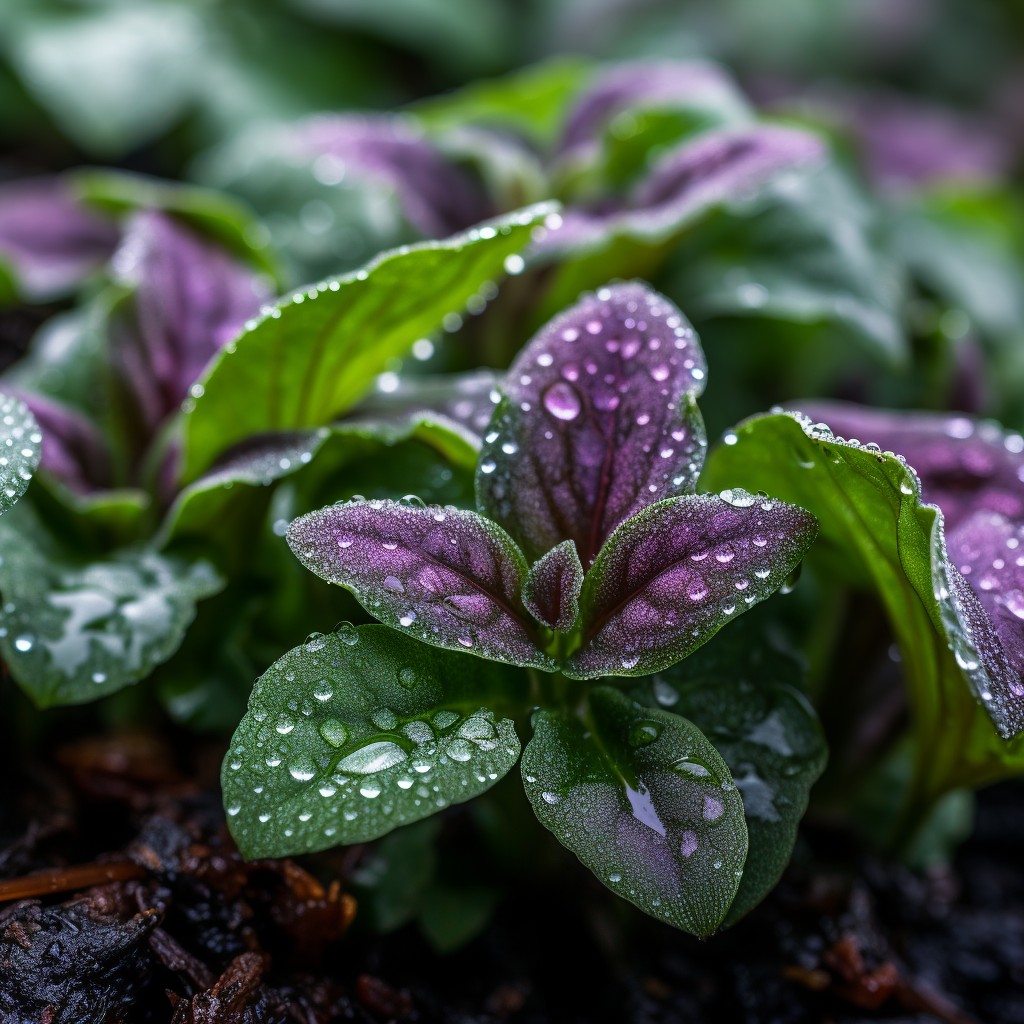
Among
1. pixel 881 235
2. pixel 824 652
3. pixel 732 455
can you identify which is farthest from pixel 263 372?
pixel 881 235

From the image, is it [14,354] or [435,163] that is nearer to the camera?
[435,163]

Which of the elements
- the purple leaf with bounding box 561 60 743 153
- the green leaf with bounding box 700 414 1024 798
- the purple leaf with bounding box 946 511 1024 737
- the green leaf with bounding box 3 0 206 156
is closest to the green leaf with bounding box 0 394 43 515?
the green leaf with bounding box 700 414 1024 798

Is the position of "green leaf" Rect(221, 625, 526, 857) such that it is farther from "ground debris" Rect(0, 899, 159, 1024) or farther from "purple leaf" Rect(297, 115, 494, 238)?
"purple leaf" Rect(297, 115, 494, 238)

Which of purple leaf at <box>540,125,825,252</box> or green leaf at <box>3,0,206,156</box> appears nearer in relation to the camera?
purple leaf at <box>540,125,825,252</box>

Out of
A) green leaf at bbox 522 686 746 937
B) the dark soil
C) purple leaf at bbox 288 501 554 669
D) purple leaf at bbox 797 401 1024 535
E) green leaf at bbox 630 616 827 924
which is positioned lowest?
the dark soil

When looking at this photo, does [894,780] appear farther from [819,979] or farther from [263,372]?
[263,372]

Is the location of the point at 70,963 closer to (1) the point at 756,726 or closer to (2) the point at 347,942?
(2) the point at 347,942

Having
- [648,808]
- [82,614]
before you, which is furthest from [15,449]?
[648,808]
